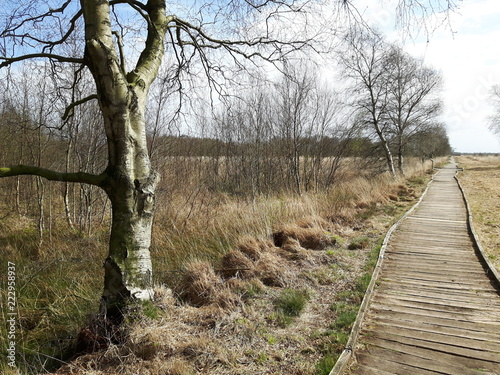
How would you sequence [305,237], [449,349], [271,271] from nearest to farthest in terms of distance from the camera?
[449,349] → [271,271] → [305,237]

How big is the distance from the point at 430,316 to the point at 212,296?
2946 mm

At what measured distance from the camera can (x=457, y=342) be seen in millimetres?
3250

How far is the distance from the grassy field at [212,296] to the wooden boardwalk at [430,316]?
33 centimetres

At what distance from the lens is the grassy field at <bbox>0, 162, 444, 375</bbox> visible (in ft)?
9.96

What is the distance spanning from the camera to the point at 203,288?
460 centimetres

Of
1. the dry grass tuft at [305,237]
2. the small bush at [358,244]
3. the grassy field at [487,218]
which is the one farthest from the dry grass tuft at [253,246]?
the grassy field at [487,218]

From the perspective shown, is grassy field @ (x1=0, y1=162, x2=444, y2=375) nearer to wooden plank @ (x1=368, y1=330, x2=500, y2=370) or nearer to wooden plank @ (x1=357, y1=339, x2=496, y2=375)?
wooden plank @ (x1=357, y1=339, x2=496, y2=375)

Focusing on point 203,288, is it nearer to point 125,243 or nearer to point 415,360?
point 125,243

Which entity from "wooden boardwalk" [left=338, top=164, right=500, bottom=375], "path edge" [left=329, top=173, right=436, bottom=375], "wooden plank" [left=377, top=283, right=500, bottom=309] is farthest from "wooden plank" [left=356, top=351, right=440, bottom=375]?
"wooden plank" [left=377, top=283, right=500, bottom=309]

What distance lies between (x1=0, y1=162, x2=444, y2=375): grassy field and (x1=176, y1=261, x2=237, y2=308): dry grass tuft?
0.06ft

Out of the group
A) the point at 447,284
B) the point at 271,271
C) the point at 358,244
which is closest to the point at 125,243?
the point at 271,271

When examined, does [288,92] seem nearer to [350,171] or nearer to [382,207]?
[382,207]

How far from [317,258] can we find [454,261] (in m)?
2.64

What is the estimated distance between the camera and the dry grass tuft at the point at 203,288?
4273mm
